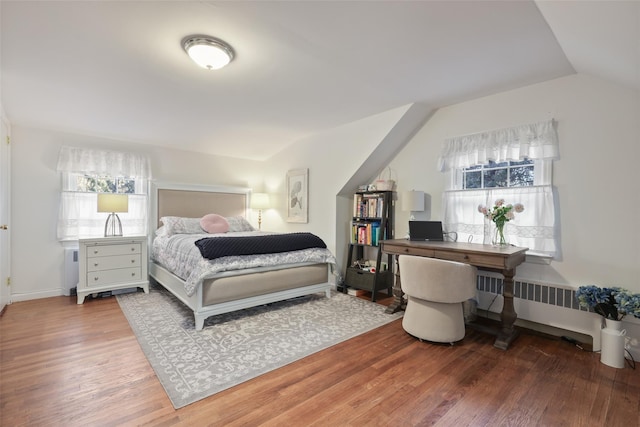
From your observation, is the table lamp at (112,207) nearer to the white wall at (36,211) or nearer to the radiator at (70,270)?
the radiator at (70,270)

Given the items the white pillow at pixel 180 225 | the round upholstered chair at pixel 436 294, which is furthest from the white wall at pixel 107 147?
the round upholstered chair at pixel 436 294

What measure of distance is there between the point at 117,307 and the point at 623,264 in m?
4.97

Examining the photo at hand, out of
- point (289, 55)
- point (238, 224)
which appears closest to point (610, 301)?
point (289, 55)

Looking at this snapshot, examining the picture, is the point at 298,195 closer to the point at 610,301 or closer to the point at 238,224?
the point at 238,224

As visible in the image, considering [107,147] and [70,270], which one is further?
[107,147]

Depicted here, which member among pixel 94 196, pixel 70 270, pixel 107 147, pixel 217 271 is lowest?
pixel 70 270

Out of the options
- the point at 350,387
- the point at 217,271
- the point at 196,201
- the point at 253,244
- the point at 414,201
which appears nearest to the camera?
the point at 350,387

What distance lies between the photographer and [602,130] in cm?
239

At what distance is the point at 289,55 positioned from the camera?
243 cm

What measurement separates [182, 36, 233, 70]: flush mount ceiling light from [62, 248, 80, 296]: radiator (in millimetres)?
3130

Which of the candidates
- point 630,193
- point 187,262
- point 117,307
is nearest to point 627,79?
point 630,193

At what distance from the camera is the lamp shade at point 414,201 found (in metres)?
3.41

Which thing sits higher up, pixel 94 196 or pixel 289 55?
pixel 289 55

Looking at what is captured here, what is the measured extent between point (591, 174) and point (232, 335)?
3451 mm
